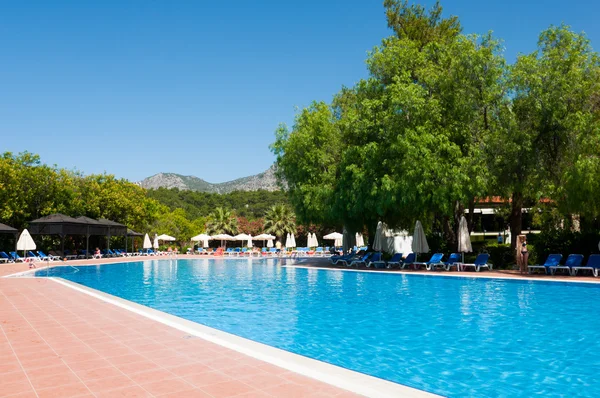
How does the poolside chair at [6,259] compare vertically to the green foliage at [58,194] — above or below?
below

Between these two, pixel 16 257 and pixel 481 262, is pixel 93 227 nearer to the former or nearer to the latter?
pixel 16 257

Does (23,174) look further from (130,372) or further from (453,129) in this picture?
(130,372)

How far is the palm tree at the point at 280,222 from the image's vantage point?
55562 millimetres

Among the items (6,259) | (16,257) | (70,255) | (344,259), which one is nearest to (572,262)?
(344,259)

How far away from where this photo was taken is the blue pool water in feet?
21.2

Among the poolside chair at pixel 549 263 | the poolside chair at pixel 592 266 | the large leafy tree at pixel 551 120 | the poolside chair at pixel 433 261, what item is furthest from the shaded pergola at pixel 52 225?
the poolside chair at pixel 592 266

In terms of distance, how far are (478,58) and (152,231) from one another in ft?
141

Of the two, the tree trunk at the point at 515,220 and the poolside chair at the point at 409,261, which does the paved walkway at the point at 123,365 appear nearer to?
the poolside chair at the point at 409,261

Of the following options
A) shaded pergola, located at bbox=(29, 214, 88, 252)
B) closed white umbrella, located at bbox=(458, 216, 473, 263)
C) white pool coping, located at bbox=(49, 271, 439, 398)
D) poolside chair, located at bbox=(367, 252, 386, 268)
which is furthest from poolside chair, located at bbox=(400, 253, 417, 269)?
shaded pergola, located at bbox=(29, 214, 88, 252)

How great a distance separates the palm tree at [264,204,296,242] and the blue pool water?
36632mm

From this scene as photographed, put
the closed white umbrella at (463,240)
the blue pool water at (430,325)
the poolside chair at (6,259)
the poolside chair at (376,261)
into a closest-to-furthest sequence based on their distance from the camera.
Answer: the blue pool water at (430,325), the closed white umbrella at (463,240), the poolside chair at (376,261), the poolside chair at (6,259)

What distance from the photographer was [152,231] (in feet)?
178

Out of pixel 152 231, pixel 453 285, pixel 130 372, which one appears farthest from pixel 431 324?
pixel 152 231

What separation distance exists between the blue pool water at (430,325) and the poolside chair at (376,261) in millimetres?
5950
